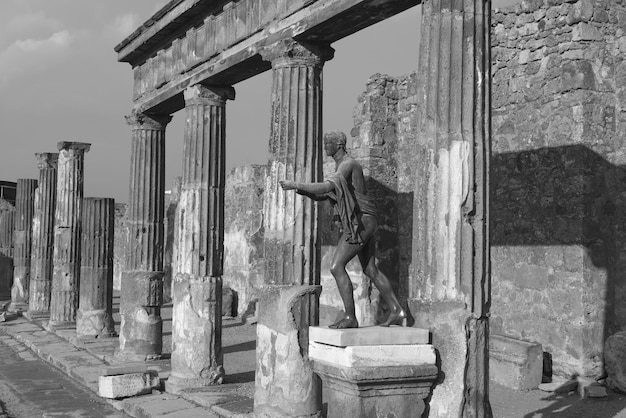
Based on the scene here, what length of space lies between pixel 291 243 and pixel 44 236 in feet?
41.9

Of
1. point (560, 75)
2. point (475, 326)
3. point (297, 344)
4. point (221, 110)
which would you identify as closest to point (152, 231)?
point (221, 110)

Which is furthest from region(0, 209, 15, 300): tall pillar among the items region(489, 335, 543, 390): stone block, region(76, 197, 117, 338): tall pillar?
region(489, 335, 543, 390): stone block

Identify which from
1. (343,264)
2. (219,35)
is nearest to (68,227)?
(219,35)

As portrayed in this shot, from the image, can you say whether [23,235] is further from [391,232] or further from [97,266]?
[391,232]

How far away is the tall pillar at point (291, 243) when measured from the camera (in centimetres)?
719

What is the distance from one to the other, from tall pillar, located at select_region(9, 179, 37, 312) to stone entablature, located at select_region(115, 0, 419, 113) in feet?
31.6

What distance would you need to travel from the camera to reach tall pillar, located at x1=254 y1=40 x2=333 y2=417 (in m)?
7.19

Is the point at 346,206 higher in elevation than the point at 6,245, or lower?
higher

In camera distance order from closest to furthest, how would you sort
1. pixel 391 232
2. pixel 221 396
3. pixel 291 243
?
pixel 291 243
pixel 221 396
pixel 391 232

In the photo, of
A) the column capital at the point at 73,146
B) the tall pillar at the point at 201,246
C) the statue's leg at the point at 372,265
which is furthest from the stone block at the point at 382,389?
the column capital at the point at 73,146

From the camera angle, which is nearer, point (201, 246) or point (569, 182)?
point (201, 246)

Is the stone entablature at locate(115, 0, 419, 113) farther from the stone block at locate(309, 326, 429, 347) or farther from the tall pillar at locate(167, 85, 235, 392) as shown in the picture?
the stone block at locate(309, 326, 429, 347)

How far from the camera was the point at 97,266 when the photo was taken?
1461cm

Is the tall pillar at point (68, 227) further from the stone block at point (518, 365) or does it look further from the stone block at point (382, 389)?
the stone block at point (382, 389)
